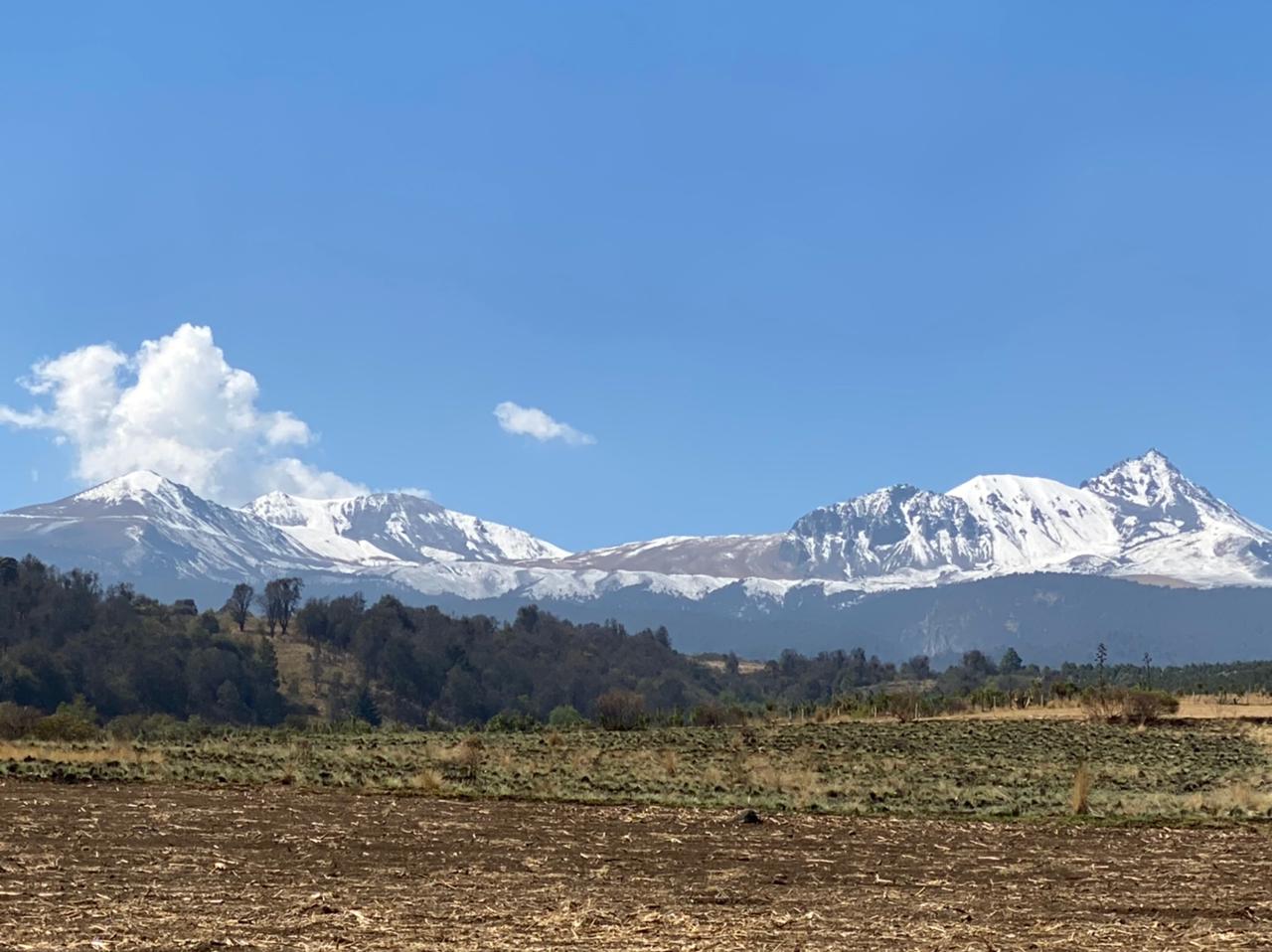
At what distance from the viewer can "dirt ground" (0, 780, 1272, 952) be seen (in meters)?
14.1

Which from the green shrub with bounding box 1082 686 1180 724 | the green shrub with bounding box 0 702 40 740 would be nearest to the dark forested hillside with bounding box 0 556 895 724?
the green shrub with bounding box 1082 686 1180 724

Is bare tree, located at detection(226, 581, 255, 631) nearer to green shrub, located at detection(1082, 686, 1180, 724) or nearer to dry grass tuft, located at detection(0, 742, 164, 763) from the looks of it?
green shrub, located at detection(1082, 686, 1180, 724)

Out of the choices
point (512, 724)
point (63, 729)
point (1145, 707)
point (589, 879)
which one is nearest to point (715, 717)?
point (512, 724)

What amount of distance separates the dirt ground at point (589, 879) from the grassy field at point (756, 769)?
11.5ft

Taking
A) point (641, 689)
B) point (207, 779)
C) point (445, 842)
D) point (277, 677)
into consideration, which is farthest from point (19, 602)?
point (445, 842)

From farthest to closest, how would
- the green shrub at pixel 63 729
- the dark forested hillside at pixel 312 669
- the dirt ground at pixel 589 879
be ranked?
the dark forested hillside at pixel 312 669, the green shrub at pixel 63 729, the dirt ground at pixel 589 879

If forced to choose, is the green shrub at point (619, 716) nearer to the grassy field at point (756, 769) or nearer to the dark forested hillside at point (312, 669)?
the dark forested hillside at point (312, 669)

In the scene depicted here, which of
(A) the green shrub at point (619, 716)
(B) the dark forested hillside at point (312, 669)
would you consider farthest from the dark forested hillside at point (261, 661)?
(A) the green shrub at point (619, 716)

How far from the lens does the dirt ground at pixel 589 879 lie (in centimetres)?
1406

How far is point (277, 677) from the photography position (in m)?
142

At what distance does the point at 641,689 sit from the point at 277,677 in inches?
2072

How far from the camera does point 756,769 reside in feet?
121

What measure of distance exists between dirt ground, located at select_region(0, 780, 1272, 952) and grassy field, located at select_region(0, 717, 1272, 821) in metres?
3.52

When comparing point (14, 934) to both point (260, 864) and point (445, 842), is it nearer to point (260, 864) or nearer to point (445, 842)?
point (260, 864)
